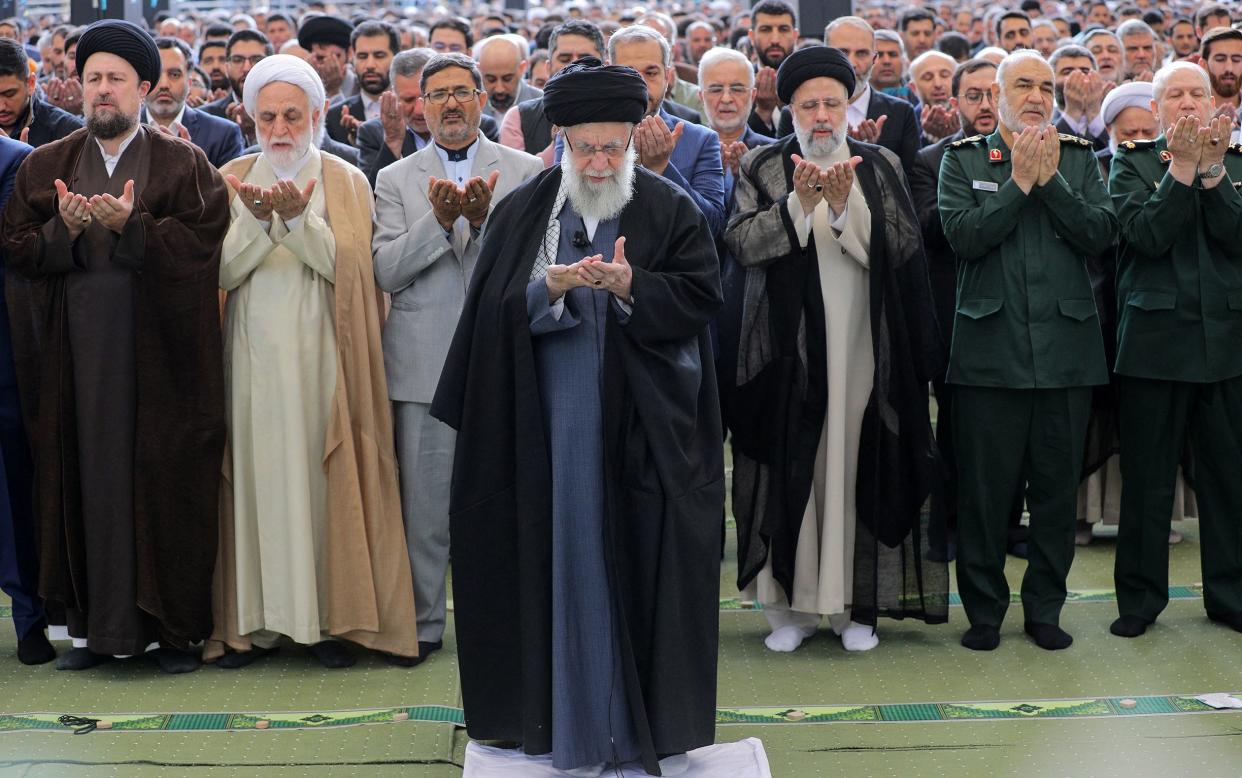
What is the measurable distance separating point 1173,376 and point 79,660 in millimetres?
3850

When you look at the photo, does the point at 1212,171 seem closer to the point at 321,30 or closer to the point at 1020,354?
the point at 1020,354

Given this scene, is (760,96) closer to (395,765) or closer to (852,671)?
(852,671)

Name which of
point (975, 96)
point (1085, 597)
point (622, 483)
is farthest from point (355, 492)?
point (975, 96)

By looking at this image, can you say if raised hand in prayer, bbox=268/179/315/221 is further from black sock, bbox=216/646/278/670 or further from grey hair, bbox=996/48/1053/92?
grey hair, bbox=996/48/1053/92

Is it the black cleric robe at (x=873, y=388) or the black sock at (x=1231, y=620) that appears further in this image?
the black sock at (x=1231, y=620)

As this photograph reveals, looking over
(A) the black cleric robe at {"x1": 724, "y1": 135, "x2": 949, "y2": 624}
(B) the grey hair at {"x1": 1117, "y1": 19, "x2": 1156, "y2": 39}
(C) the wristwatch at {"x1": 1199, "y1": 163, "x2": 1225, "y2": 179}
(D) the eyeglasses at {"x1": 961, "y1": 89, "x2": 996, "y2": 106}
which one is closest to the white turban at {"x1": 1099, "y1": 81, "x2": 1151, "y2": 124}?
(C) the wristwatch at {"x1": 1199, "y1": 163, "x2": 1225, "y2": 179}

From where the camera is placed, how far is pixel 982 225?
17.4 feet

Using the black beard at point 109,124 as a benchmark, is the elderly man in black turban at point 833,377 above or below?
below

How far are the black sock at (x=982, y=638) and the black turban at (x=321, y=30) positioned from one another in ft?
16.9

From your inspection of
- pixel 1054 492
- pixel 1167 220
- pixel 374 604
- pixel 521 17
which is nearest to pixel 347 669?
pixel 374 604

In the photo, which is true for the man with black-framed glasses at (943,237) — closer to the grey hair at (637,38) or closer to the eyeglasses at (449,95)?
the grey hair at (637,38)

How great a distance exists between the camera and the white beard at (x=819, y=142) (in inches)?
209

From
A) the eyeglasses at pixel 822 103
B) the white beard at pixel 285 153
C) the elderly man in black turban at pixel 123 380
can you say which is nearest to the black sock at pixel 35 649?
the elderly man in black turban at pixel 123 380

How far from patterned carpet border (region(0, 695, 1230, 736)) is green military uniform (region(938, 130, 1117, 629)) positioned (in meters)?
0.62
